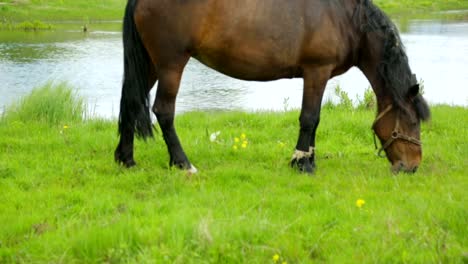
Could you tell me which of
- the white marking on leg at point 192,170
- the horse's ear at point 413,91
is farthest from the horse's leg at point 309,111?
the white marking on leg at point 192,170

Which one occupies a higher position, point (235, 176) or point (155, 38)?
point (155, 38)

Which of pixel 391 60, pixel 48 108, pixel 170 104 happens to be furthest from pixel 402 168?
pixel 48 108

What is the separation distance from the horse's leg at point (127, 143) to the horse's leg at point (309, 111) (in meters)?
1.61

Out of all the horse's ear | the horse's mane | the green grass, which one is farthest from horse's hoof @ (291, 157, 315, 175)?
the green grass

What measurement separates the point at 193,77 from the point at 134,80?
38.5 ft

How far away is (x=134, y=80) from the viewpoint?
17.7ft

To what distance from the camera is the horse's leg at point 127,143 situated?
5.60 m

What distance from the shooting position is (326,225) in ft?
12.7

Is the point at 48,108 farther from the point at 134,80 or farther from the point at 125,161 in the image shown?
the point at 134,80

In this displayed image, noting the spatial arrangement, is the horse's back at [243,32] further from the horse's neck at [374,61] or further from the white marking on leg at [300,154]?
the white marking on leg at [300,154]

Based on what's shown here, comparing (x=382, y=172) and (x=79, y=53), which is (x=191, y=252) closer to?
(x=382, y=172)

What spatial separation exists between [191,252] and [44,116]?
5.90 meters

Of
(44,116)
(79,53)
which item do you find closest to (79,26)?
(79,53)

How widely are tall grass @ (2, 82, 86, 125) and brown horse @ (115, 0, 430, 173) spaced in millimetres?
3311
